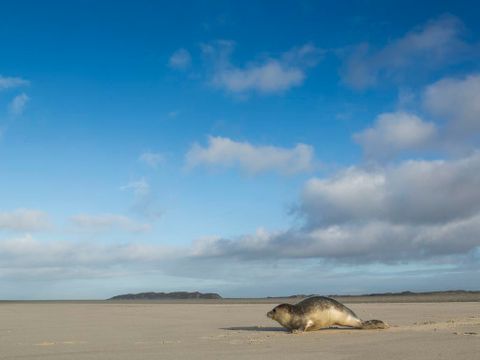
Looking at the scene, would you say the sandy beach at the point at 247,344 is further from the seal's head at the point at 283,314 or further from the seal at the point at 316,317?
→ the seal's head at the point at 283,314

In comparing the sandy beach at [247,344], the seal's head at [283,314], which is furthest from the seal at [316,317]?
the sandy beach at [247,344]

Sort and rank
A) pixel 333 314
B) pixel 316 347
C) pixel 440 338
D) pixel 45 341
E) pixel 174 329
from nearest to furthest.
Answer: pixel 316 347 < pixel 440 338 < pixel 45 341 < pixel 333 314 < pixel 174 329

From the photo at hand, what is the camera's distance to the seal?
12.8m

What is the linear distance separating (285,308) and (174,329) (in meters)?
3.08

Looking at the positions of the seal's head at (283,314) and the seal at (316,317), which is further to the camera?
the seal's head at (283,314)

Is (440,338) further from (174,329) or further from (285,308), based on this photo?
(174,329)

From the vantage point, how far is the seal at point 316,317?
41.9ft

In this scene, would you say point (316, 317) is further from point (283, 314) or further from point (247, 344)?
point (247, 344)

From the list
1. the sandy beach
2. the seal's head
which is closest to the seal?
the seal's head

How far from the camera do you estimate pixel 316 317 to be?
12.8m

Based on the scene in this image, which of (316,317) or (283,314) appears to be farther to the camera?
(283,314)

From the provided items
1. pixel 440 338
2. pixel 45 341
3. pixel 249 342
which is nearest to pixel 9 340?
pixel 45 341

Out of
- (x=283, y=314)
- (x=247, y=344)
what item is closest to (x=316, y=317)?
(x=283, y=314)

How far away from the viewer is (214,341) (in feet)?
35.6
